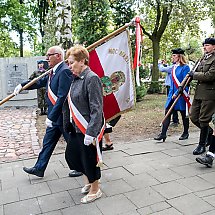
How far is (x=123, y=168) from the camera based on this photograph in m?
4.18

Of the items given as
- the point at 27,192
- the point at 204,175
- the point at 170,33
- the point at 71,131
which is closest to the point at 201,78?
the point at 204,175

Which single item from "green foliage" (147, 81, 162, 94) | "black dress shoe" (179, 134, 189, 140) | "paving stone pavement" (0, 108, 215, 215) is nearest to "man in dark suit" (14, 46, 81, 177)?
"paving stone pavement" (0, 108, 215, 215)

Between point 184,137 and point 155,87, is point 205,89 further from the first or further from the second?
point 155,87

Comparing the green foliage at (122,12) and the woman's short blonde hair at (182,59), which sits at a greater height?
the green foliage at (122,12)

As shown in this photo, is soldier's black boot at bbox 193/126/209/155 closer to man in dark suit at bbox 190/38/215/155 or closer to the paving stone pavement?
man in dark suit at bbox 190/38/215/155

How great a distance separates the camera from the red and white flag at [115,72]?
4211mm

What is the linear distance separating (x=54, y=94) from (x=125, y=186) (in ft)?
4.73

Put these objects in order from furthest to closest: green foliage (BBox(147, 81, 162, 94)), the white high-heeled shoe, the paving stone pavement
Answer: green foliage (BBox(147, 81, 162, 94)), the white high-heeled shoe, the paving stone pavement

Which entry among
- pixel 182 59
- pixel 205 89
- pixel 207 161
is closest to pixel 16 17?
pixel 182 59

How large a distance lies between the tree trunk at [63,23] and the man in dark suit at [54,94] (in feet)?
8.28

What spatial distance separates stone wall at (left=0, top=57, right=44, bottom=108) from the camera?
11.3 m

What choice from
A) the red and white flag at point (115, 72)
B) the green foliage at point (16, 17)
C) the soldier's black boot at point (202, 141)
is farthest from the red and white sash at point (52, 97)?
the green foliage at point (16, 17)

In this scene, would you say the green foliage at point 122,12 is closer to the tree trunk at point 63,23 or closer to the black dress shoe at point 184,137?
the tree trunk at point 63,23

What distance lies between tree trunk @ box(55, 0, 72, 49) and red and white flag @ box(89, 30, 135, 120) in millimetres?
2395
